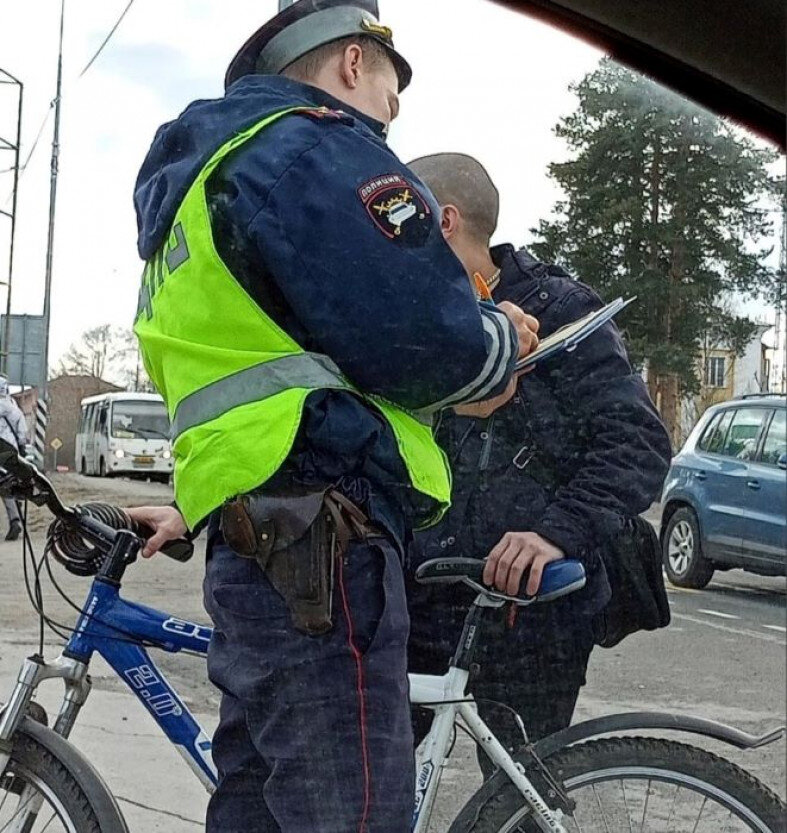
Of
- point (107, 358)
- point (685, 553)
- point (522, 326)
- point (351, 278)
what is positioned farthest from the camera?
point (685, 553)

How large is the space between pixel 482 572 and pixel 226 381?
1.13 feet

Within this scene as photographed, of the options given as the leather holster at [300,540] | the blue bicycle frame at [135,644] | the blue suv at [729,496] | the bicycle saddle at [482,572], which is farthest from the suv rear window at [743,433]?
the blue bicycle frame at [135,644]

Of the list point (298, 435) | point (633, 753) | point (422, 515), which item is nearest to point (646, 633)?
point (633, 753)

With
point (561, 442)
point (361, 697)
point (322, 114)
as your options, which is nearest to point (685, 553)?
point (561, 442)

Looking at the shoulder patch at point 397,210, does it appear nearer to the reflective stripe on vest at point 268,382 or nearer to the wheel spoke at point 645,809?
the reflective stripe on vest at point 268,382

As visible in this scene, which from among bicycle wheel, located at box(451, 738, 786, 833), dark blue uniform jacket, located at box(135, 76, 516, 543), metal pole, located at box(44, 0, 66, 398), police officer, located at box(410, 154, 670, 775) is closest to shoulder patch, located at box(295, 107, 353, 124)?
dark blue uniform jacket, located at box(135, 76, 516, 543)

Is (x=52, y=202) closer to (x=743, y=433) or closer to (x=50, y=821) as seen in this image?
(x=50, y=821)

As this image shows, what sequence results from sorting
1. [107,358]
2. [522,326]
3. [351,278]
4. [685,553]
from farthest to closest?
[685,553]
[107,358]
[522,326]
[351,278]

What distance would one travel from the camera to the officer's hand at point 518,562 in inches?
41.1

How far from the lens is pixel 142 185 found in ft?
3.06

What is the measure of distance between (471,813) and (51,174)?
705 millimetres

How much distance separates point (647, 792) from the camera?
42.5 inches

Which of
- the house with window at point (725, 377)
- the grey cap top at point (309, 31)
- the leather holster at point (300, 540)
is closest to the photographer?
the leather holster at point (300, 540)

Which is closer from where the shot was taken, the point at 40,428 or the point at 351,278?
the point at 351,278
